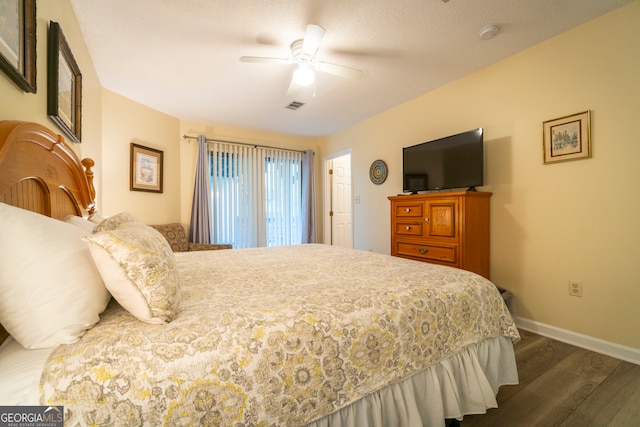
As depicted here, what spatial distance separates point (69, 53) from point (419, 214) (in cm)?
302

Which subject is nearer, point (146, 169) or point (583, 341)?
point (583, 341)

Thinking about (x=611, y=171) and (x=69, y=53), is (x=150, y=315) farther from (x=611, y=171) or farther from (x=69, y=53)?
(x=611, y=171)

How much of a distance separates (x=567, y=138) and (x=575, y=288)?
1.20 meters

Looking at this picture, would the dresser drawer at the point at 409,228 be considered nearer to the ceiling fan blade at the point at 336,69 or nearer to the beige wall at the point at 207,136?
the ceiling fan blade at the point at 336,69

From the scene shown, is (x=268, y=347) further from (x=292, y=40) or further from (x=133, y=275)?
(x=292, y=40)

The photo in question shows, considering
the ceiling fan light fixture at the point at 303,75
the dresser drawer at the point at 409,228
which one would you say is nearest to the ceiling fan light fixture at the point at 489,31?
the ceiling fan light fixture at the point at 303,75

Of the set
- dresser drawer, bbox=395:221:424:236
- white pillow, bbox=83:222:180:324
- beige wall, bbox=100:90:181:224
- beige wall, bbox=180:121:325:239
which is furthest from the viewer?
beige wall, bbox=180:121:325:239

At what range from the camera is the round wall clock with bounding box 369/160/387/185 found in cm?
376

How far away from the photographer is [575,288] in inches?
81.0

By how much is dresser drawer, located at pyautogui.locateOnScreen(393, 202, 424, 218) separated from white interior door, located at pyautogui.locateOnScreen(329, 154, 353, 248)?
2.07 m

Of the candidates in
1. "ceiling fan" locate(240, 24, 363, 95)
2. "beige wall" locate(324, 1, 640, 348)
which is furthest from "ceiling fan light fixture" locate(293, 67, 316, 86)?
"beige wall" locate(324, 1, 640, 348)

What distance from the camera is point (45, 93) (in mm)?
1360

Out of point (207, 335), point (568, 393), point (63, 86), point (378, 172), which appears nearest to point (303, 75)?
point (63, 86)

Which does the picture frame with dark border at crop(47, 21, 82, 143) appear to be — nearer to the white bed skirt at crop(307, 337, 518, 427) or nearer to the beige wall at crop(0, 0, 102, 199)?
the beige wall at crop(0, 0, 102, 199)
